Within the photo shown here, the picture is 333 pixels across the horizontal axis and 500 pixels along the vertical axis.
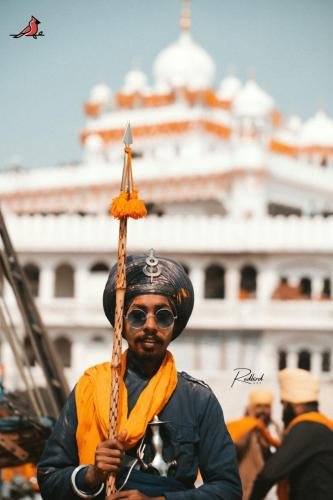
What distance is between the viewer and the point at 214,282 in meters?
27.0

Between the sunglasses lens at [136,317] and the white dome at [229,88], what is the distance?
34.1m

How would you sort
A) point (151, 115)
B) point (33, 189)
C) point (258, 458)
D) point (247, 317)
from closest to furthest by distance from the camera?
point (258, 458), point (247, 317), point (33, 189), point (151, 115)

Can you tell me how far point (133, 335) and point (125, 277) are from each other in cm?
17

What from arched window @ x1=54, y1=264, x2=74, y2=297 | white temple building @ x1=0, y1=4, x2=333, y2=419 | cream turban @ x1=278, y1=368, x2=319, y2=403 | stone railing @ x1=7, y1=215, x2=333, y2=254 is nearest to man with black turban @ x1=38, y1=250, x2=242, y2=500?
cream turban @ x1=278, y1=368, x2=319, y2=403

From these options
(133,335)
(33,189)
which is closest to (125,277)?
(133,335)

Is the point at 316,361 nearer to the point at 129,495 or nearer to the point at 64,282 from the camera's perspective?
the point at 64,282

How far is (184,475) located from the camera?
113 inches

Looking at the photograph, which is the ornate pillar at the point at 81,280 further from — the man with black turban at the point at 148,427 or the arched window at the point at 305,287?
the man with black turban at the point at 148,427

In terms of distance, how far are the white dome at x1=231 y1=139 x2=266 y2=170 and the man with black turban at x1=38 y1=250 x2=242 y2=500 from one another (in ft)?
84.5

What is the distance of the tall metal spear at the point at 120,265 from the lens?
108 inches

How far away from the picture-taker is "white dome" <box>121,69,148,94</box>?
37.5m

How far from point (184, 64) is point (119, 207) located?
34.9m

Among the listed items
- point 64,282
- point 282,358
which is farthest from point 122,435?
point 64,282

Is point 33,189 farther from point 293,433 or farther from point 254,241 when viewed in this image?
point 293,433
